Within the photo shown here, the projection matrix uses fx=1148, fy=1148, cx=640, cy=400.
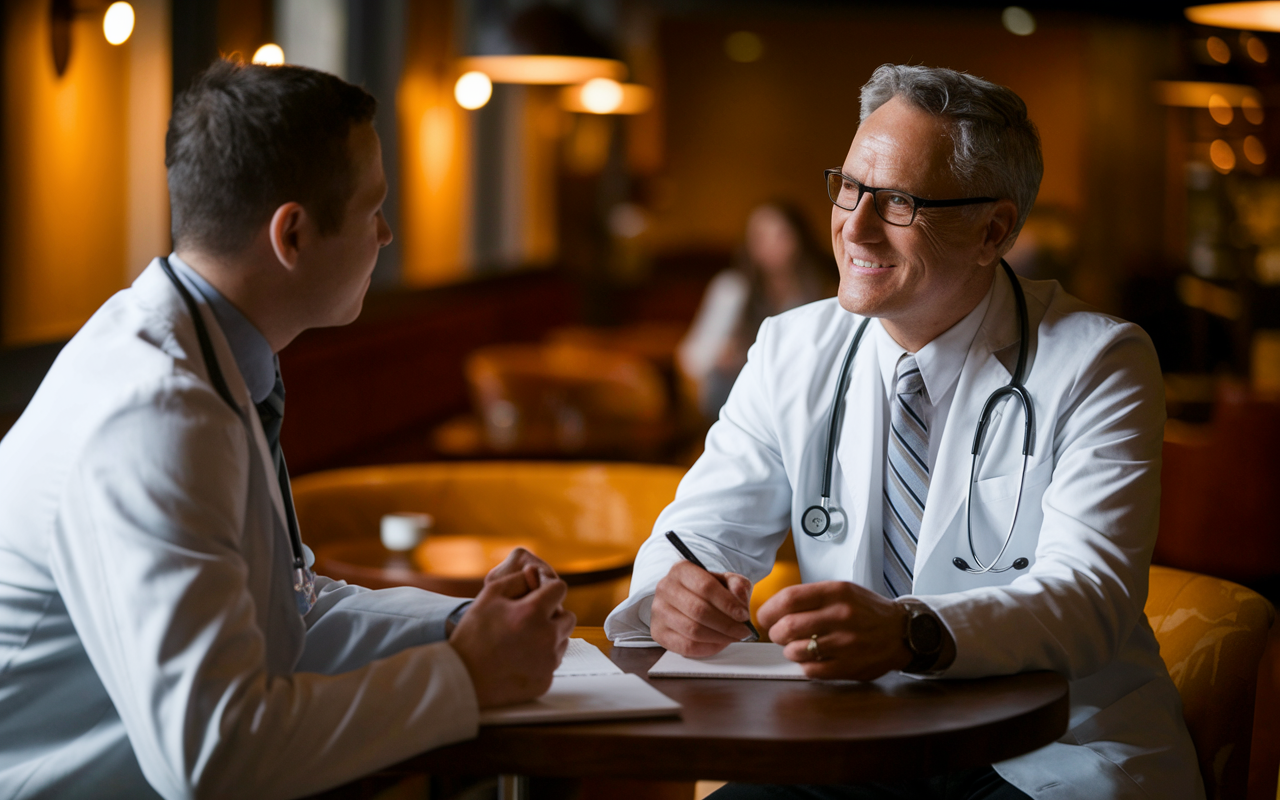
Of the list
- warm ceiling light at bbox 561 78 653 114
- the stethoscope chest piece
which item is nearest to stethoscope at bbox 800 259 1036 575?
the stethoscope chest piece

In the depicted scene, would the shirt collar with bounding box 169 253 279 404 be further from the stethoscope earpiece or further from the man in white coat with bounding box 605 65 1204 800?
the stethoscope earpiece

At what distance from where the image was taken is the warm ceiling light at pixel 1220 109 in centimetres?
936

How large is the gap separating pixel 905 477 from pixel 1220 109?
9.41 meters

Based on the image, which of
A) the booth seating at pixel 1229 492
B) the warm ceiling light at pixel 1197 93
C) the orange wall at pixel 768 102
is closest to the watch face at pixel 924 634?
the booth seating at pixel 1229 492

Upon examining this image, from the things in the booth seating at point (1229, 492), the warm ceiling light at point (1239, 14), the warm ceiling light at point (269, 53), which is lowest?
the booth seating at point (1229, 492)

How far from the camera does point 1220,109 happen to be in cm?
962

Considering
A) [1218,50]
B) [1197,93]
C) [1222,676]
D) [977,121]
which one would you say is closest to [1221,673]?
[1222,676]

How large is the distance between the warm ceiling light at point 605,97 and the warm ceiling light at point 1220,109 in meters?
4.91

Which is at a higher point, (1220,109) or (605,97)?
(1220,109)

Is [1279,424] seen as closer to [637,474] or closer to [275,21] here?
[637,474]

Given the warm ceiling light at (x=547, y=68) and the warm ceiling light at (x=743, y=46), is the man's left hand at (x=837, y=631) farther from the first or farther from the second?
the warm ceiling light at (x=743, y=46)

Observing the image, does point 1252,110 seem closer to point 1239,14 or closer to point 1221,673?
point 1239,14

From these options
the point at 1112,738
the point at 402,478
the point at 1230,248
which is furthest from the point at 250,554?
the point at 1230,248

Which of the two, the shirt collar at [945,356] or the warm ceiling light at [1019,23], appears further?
the warm ceiling light at [1019,23]
